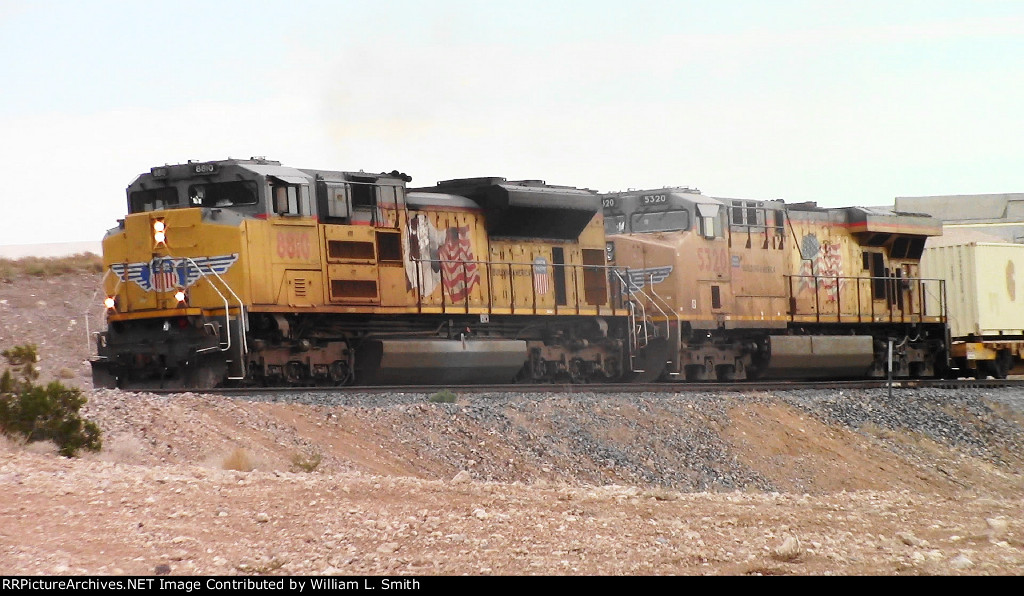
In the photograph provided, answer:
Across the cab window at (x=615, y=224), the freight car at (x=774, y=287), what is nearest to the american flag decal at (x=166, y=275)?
the freight car at (x=774, y=287)

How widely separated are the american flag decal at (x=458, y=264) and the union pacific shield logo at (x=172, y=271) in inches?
155

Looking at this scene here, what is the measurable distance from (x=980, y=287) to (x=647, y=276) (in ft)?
34.2

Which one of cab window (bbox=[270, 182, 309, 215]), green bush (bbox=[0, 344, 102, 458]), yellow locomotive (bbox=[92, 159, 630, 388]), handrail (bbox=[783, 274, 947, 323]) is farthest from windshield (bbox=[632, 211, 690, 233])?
green bush (bbox=[0, 344, 102, 458])

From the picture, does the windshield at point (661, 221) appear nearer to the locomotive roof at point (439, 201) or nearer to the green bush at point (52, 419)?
the locomotive roof at point (439, 201)

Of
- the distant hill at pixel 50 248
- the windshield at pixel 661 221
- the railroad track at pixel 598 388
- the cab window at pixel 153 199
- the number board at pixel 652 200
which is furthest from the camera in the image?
the distant hill at pixel 50 248

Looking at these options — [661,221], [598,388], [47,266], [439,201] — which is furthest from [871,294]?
[47,266]

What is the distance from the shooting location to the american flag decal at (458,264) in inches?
739

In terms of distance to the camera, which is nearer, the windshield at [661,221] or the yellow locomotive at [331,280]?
the yellow locomotive at [331,280]

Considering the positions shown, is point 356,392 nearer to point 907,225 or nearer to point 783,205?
point 783,205

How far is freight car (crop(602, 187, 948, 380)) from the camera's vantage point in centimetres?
2233

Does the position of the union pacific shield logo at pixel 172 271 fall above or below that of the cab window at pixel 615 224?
below

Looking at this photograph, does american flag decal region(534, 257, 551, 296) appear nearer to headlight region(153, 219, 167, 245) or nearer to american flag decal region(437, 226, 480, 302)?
american flag decal region(437, 226, 480, 302)

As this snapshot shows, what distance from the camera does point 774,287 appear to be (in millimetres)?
24266

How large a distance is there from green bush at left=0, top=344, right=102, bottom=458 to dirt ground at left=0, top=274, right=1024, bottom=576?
0.23m
